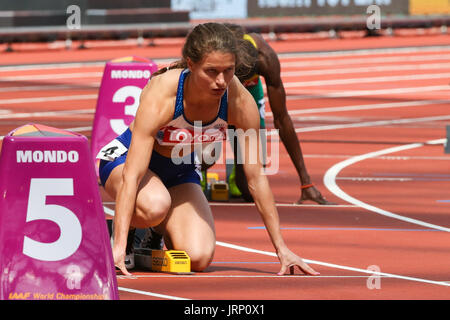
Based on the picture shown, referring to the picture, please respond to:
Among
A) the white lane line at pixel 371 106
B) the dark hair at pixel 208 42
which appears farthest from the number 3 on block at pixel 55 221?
the white lane line at pixel 371 106

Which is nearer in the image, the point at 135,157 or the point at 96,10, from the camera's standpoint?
the point at 135,157

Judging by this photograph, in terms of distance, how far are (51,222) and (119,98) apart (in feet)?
20.0

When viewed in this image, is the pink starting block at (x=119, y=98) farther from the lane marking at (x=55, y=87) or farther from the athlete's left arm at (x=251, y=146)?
the lane marking at (x=55, y=87)

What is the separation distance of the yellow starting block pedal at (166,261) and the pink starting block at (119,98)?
4.36 m

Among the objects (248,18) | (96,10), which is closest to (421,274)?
(96,10)

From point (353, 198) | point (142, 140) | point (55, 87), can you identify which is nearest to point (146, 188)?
point (142, 140)

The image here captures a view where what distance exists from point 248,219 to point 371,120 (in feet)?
27.9

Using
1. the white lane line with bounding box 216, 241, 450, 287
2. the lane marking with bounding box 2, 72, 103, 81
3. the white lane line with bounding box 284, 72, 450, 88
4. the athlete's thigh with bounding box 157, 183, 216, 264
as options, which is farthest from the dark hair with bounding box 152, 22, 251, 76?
the lane marking with bounding box 2, 72, 103, 81

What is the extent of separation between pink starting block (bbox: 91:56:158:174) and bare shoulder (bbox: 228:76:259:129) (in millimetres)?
4665

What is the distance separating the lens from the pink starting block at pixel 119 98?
1165 centimetres

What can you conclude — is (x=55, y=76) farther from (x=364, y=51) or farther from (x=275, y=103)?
(x=275, y=103)

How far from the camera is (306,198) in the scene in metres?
10.2

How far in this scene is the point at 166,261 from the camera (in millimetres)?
7227

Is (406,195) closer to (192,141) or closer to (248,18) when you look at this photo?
(192,141)
